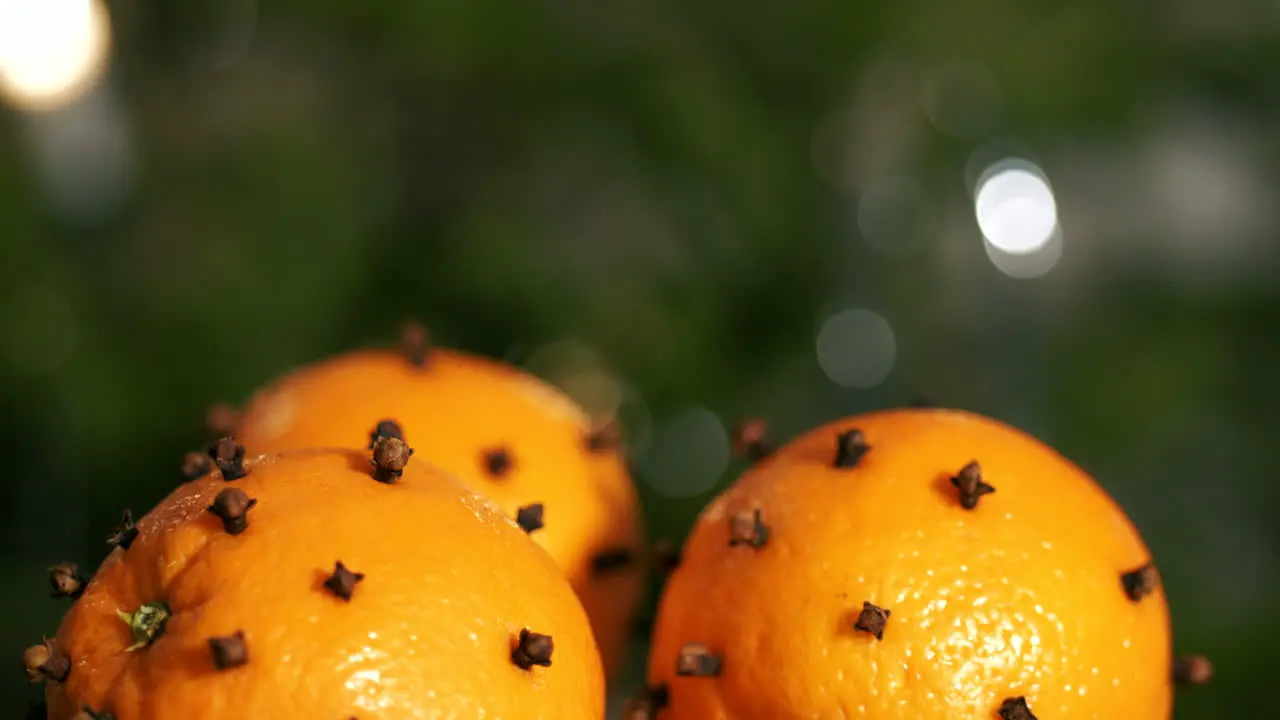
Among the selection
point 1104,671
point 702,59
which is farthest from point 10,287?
point 1104,671

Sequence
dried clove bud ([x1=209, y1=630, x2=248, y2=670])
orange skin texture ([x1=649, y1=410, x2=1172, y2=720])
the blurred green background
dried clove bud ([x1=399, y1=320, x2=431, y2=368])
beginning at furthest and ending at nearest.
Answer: the blurred green background
dried clove bud ([x1=399, y1=320, x2=431, y2=368])
orange skin texture ([x1=649, y1=410, x2=1172, y2=720])
dried clove bud ([x1=209, y1=630, x2=248, y2=670])

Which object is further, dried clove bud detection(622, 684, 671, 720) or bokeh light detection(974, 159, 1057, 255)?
bokeh light detection(974, 159, 1057, 255)

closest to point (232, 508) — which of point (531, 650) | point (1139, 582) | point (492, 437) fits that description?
point (531, 650)

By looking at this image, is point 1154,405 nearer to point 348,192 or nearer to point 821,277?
point 821,277

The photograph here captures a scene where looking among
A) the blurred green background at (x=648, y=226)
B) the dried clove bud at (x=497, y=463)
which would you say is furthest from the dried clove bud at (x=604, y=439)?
the blurred green background at (x=648, y=226)

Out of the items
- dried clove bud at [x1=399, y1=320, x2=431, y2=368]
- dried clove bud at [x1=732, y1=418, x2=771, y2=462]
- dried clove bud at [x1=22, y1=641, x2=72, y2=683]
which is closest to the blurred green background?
dried clove bud at [x1=399, y1=320, x2=431, y2=368]

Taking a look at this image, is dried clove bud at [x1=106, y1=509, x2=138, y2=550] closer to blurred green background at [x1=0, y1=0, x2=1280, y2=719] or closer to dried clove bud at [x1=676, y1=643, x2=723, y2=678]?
dried clove bud at [x1=676, y1=643, x2=723, y2=678]
